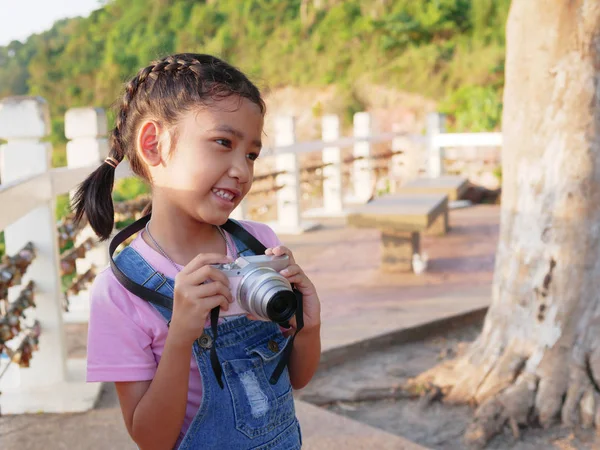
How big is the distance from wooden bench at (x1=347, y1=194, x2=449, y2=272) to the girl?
3.65 m

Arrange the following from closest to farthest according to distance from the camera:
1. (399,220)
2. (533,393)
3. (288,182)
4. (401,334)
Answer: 1. (533,393)
2. (401,334)
3. (399,220)
4. (288,182)

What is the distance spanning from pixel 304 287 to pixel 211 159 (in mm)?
292

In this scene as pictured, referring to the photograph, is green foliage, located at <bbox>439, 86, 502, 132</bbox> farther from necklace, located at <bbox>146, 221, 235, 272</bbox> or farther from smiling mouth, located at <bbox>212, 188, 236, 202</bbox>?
smiling mouth, located at <bbox>212, 188, 236, 202</bbox>

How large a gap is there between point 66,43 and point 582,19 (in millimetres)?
37380

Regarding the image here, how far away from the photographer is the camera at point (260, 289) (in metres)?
1.18

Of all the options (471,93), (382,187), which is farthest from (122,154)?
Answer: (471,93)

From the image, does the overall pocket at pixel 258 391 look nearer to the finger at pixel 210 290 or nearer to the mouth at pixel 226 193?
the finger at pixel 210 290

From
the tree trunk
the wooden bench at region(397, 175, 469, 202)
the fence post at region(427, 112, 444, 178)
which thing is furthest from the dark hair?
the fence post at region(427, 112, 444, 178)

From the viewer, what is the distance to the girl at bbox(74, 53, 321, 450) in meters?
1.25

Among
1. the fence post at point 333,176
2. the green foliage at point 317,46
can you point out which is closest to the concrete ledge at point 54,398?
the fence post at point 333,176

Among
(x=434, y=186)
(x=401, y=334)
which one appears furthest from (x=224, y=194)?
(x=434, y=186)

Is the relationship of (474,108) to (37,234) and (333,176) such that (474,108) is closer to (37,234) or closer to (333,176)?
(333,176)

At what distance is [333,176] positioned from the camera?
27.2ft

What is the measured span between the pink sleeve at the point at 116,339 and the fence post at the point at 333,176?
6914 mm
